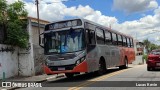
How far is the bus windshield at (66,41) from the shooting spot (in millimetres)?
17516

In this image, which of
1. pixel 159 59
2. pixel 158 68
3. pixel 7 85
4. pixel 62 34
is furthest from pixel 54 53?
pixel 158 68

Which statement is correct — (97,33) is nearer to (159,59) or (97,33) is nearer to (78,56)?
(78,56)

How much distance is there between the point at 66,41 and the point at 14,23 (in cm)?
583

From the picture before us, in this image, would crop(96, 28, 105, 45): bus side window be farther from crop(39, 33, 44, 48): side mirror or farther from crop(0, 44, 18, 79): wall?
crop(0, 44, 18, 79): wall

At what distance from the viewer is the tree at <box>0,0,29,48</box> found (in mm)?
21953

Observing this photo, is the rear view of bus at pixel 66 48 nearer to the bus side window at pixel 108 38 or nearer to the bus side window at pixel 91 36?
the bus side window at pixel 91 36

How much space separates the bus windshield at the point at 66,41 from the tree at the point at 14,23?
4.49 meters

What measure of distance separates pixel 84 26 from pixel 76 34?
61 cm

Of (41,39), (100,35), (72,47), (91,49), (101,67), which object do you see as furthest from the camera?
(100,35)

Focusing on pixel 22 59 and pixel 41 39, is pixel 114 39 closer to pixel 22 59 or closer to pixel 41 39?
pixel 41 39

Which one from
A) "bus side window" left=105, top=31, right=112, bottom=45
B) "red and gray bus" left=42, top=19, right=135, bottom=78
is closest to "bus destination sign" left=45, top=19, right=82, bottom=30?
"red and gray bus" left=42, top=19, right=135, bottom=78

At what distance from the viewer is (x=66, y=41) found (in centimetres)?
1764

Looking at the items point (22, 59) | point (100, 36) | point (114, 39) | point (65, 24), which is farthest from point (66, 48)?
point (114, 39)

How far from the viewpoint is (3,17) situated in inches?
874
